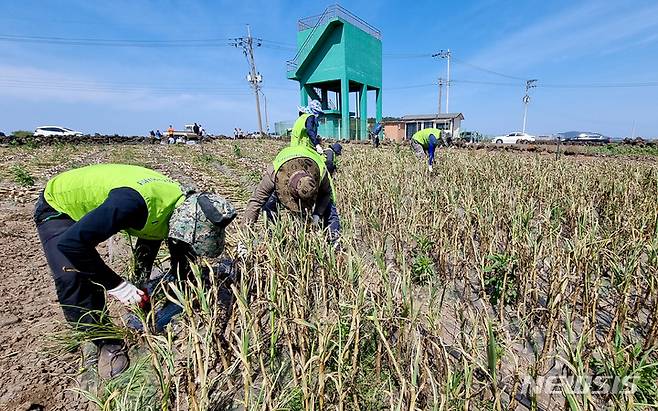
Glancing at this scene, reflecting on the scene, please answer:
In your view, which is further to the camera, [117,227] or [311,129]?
[311,129]

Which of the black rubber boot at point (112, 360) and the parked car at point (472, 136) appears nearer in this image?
the black rubber boot at point (112, 360)

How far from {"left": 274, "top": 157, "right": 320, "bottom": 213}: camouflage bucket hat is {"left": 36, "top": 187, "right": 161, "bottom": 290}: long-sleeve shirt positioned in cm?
109

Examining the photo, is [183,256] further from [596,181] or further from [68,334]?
[596,181]

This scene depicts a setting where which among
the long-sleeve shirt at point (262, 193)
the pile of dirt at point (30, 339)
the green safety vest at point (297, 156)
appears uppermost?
the green safety vest at point (297, 156)

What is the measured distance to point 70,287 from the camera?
176cm

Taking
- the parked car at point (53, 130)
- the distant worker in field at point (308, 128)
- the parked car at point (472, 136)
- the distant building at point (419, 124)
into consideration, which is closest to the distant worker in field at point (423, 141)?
the distant worker in field at point (308, 128)

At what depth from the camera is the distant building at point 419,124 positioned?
31656 millimetres

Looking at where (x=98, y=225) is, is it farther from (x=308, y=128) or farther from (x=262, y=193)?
(x=308, y=128)

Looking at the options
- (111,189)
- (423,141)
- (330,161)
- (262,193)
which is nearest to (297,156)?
(262,193)

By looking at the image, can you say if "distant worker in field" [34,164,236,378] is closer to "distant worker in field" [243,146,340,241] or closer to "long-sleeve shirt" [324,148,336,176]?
"distant worker in field" [243,146,340,241]

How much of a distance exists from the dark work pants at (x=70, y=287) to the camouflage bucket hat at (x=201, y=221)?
0.48 meters

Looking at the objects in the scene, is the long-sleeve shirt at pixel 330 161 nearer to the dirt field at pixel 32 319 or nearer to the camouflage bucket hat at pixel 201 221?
the dirt field at pixel 32 319

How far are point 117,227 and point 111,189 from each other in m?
0.25

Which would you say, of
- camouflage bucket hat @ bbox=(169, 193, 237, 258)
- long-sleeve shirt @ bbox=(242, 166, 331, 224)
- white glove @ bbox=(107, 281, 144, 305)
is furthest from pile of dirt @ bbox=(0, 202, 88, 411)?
long-sleeve shirt @ bbox=(242, 166, 331, 224)
